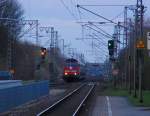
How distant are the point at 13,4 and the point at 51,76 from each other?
17.1m

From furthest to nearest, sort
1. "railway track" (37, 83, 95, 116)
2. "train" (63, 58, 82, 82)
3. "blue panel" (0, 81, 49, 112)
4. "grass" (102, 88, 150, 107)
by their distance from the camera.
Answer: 1. "train" (63, 58, 82, 82)
2. "grass" (102, 88, 150, 107)
3. "railway track" (37, 83, 95, 116)
4. "blue panel" (0, 81, 49, 112)

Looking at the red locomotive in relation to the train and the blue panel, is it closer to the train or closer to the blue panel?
the train

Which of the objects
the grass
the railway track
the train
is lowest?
the railway track

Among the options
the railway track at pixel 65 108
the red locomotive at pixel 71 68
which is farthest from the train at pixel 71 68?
the railway track at pixel 65 108

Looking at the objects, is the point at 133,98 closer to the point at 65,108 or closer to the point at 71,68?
the point at 65,108

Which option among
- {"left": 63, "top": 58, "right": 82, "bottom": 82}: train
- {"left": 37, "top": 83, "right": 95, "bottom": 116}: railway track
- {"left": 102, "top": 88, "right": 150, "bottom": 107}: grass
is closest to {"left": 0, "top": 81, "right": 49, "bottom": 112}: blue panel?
{"left": 37, "top": 83, "right": 95, "bottom": 116}: railway track

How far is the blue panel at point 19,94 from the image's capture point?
32.2 meters

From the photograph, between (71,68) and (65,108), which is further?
(71,68)

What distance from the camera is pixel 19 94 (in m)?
37.6

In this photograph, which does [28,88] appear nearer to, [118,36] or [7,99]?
[7,99]

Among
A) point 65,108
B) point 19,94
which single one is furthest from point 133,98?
point 19,94

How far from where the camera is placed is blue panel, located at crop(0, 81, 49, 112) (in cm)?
3216

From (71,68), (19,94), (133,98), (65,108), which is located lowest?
(65,108)

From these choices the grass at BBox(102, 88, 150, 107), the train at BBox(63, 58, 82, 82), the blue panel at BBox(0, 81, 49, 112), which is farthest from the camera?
the train at BBox(63, 58, 82, 82)
